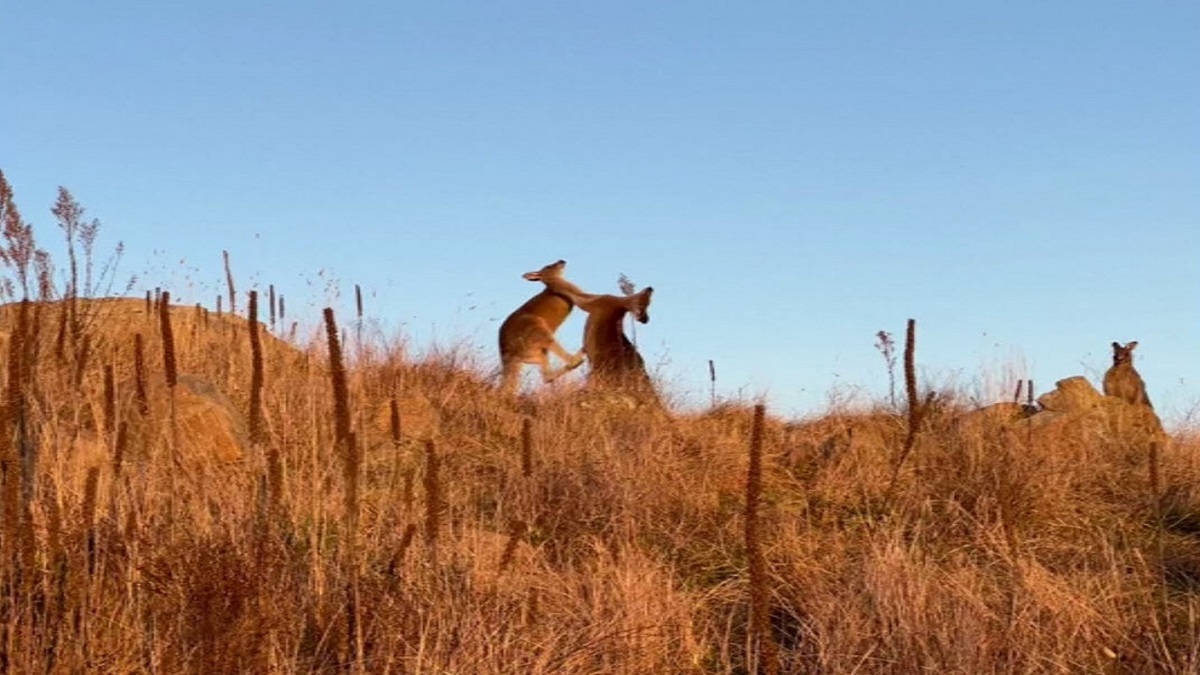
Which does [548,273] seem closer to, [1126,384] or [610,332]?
[610,332]

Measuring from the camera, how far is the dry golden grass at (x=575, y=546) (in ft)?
10.5

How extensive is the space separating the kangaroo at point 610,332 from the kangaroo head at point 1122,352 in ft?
12.8

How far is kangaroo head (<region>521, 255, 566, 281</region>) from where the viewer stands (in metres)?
11.8

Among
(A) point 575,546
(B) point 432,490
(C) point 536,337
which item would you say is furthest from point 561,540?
(C) point 536,337

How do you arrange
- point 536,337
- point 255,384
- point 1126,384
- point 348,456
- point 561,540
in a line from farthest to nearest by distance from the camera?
point 536,337, point 1126,384, point 561,540, point 255,384, point 348,456

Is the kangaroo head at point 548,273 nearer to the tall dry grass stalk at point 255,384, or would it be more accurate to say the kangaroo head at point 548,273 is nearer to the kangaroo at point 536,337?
the kangaroo at point 536,337

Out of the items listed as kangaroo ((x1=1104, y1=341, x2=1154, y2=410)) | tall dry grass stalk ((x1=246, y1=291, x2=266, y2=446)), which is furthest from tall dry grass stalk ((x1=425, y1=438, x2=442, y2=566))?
kangaroo ((x1=1104, y1=341, x2=1154, y2=410))

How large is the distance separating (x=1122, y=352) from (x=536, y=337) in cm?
499

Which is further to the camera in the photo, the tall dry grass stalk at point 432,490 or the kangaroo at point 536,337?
the kangaroo at point 536,337

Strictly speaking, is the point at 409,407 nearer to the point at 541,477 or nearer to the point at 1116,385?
the point at 541,477

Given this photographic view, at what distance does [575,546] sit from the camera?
16.6ft

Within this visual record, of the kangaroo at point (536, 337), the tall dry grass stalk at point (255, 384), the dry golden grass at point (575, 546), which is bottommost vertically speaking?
the dry golden grass at point (575, 546)

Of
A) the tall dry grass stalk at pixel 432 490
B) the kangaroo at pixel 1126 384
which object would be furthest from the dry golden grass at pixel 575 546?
the kangaroo at pixel 1126 384

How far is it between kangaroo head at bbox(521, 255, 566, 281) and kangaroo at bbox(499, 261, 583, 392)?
0.02 metres
